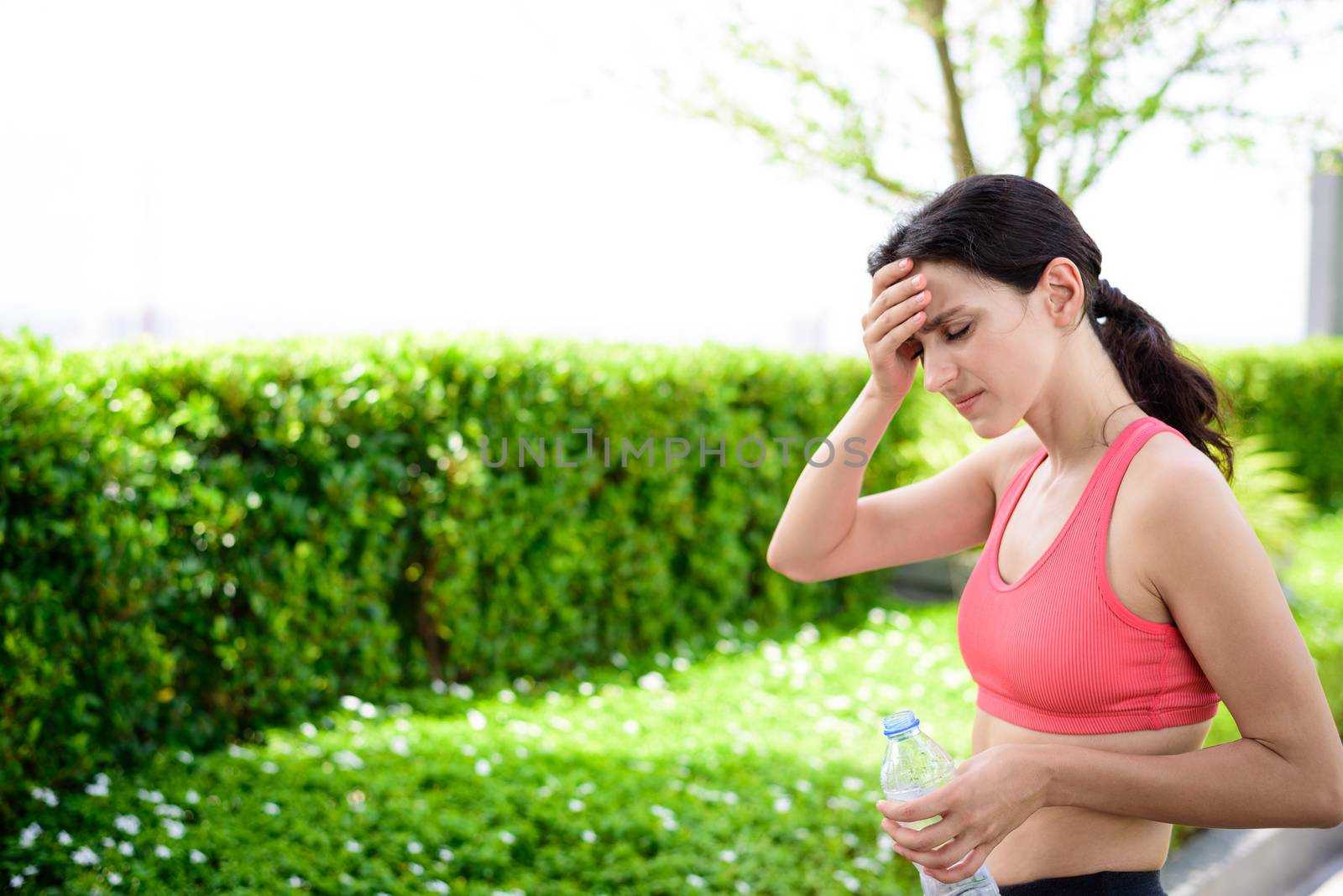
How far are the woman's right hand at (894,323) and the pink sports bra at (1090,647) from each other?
0.34 meters

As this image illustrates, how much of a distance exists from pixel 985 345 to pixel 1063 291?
16 centimetres

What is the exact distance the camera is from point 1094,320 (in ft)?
6.09

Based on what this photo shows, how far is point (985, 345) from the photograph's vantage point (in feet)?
5.45

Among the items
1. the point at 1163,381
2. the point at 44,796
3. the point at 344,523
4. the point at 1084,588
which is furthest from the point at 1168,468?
the point at 344,523

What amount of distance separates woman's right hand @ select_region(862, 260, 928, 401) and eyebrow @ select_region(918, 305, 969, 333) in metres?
0.02

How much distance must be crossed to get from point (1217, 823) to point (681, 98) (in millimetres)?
7042

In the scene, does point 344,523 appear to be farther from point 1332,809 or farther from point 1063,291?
point 1332,809

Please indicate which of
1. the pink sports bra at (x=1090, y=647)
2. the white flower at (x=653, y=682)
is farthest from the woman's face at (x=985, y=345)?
the white flower at (x=653, y=682)

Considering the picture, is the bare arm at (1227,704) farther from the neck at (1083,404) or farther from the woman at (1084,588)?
the neck at (1083,404)

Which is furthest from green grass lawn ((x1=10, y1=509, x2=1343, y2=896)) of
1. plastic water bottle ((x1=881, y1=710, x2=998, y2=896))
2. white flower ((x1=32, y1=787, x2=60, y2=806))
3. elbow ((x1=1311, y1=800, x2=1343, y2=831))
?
elbow ((x1=1311, y1=800, x2=1343, y2=831))

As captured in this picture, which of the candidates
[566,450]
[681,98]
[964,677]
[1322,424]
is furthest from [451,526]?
[1322,424]

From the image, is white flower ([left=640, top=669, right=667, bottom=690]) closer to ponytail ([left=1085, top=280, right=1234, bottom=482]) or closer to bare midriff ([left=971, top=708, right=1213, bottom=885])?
bare midriff ([left=971, top=708, right=1213, bottom=885])

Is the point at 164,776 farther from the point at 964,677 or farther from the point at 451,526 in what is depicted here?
the point at 964,677

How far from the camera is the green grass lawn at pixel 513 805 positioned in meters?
3.43
